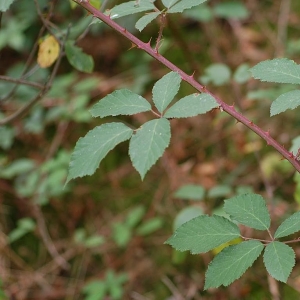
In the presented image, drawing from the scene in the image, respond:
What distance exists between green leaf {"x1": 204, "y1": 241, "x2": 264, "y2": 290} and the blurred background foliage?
829mm

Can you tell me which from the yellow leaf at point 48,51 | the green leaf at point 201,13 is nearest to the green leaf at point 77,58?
the yellow leaf at point 48,51

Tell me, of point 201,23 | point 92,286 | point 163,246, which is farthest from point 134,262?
point 201,23

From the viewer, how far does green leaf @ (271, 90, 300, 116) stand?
97cm

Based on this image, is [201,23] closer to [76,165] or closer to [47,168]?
[47,168]

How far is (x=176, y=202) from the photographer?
232 cm

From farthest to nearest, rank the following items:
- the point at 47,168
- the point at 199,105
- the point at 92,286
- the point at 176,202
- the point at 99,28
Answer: the point at 99,28
the point at 176,202
the point at 47,168
the point at 92,286
the point at 199,105

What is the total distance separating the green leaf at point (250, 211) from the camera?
98 centimetres

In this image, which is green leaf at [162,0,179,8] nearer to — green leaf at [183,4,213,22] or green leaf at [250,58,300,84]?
green leaf at [250,58,300,84]

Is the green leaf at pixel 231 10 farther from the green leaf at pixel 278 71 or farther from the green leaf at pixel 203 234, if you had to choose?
the green leaf at pixel 203 234

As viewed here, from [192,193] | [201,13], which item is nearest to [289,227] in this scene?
[192,193]

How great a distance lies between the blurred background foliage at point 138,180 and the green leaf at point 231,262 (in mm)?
829

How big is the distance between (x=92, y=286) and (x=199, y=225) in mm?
1092

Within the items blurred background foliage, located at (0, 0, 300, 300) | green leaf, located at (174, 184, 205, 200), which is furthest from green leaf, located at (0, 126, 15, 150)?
green leaf, located at (174, 184, 205, 200)

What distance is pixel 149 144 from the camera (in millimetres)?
883
